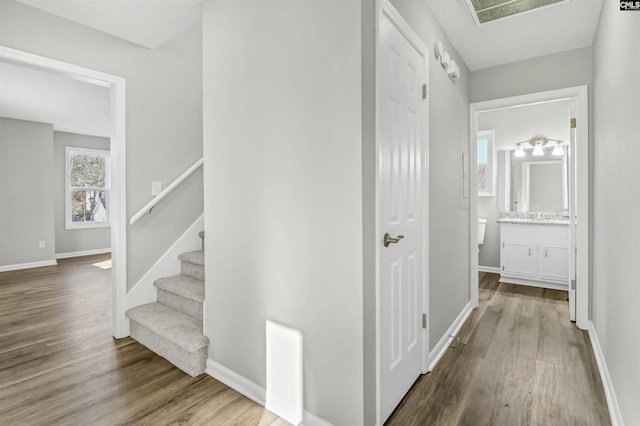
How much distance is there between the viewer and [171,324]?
235cm

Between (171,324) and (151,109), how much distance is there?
6.16 feet

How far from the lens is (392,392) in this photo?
1.70 m

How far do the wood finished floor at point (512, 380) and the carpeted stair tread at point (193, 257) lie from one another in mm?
1959

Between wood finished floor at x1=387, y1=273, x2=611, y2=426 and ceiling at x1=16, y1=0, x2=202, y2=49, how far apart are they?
2.96m

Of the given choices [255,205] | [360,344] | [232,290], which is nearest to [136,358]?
[232,290]

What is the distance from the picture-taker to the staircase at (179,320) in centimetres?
211

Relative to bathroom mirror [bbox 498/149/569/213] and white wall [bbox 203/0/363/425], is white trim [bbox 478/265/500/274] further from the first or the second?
white wall [bbox 203/0/363/425]

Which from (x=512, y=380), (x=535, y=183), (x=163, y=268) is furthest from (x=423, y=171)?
(x=535, y=183)

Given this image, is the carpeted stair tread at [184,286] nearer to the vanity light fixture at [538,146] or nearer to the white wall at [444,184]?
the white wall at [444,184]

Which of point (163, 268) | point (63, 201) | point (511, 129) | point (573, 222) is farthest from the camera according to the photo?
point (63, 201)

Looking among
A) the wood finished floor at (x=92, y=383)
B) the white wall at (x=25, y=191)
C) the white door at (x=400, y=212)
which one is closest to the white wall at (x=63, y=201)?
the white wall at (x=25, y=191)

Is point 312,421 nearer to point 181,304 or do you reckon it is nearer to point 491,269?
point 181,304

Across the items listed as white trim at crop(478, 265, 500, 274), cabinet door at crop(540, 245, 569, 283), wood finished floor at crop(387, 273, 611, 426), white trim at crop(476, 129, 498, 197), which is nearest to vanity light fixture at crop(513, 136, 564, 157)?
white trim at crop(476, 129, 498, 197)

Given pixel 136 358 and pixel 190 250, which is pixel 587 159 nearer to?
pixel 190 250
